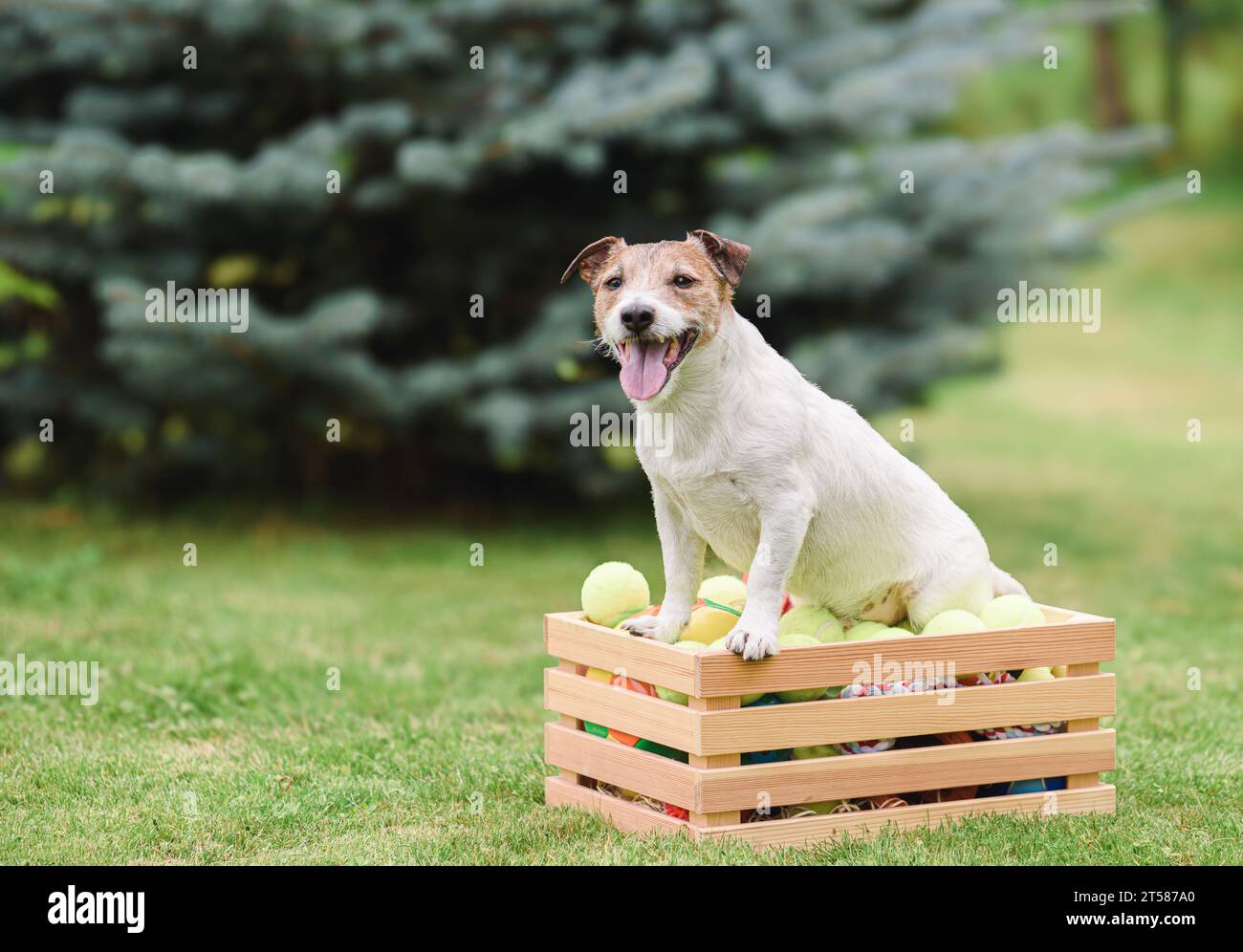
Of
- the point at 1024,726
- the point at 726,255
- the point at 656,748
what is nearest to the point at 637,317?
the point at 726,255

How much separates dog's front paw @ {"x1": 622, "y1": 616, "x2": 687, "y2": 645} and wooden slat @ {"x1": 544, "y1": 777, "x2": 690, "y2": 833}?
17.9 inches

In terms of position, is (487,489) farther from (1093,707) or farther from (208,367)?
(1093,707)

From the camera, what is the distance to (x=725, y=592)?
14.7 ft

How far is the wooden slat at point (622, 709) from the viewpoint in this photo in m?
3.71

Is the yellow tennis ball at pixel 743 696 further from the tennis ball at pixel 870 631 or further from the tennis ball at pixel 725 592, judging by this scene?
the tennis ball at pixel 725 592

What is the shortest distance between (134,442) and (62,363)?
0.73m

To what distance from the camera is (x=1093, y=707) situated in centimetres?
412

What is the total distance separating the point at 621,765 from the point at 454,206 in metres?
5.28
